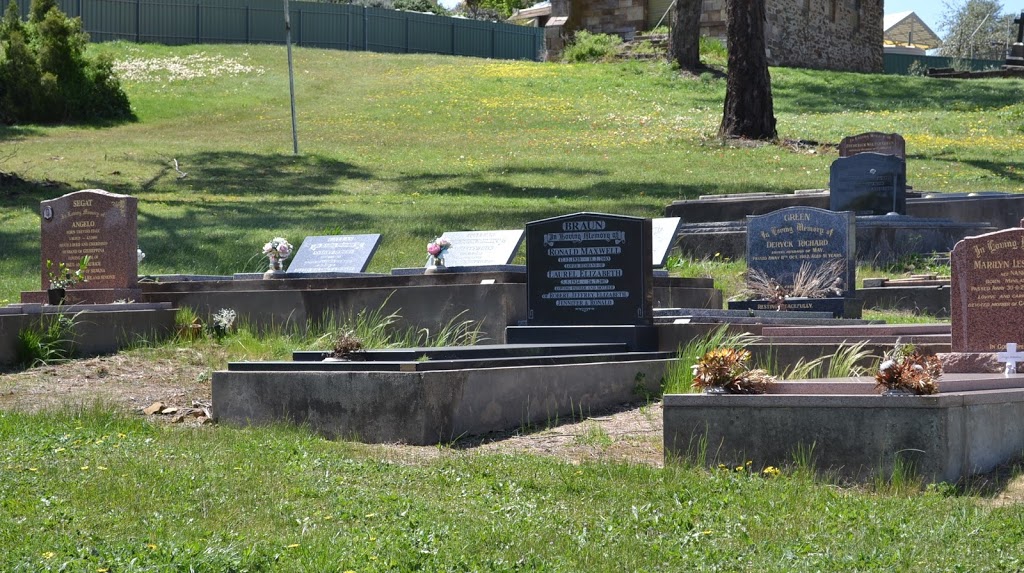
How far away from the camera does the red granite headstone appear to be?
1505cm

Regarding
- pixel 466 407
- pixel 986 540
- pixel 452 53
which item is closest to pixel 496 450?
pixel 466 407

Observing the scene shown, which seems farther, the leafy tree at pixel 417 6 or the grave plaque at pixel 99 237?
the leafy tree at pixel 417 6

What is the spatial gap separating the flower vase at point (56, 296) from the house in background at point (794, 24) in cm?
3717

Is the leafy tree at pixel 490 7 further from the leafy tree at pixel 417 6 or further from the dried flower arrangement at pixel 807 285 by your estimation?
the dried flower arrangement at pixel 807 285

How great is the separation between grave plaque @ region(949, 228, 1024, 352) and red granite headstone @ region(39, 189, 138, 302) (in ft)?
30.0

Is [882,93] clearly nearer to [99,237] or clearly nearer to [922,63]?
[922,63]

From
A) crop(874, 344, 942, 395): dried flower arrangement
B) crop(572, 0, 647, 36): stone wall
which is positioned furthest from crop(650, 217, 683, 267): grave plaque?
crop(572, 0, 647, 36): stone wall

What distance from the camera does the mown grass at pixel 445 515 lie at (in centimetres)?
598

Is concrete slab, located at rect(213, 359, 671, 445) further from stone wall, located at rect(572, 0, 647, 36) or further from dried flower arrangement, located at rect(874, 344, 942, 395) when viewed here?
stone wall, located at rect(572, 0, 647, 36)

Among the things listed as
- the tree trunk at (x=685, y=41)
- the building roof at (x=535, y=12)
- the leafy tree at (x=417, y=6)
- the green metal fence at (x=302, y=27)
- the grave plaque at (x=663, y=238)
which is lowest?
the grave plaque at (x=663, y=238)

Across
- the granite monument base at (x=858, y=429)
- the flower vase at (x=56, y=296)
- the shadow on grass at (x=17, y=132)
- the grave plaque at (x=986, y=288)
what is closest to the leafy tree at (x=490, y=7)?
the shadow on grass at (x=17, y=132)

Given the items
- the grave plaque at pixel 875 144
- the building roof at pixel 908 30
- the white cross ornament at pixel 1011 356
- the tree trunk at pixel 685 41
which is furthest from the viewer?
the building roof at pixel 908 30

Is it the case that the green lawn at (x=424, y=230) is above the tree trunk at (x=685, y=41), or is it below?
below

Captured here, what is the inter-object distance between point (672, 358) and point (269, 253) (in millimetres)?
5964
